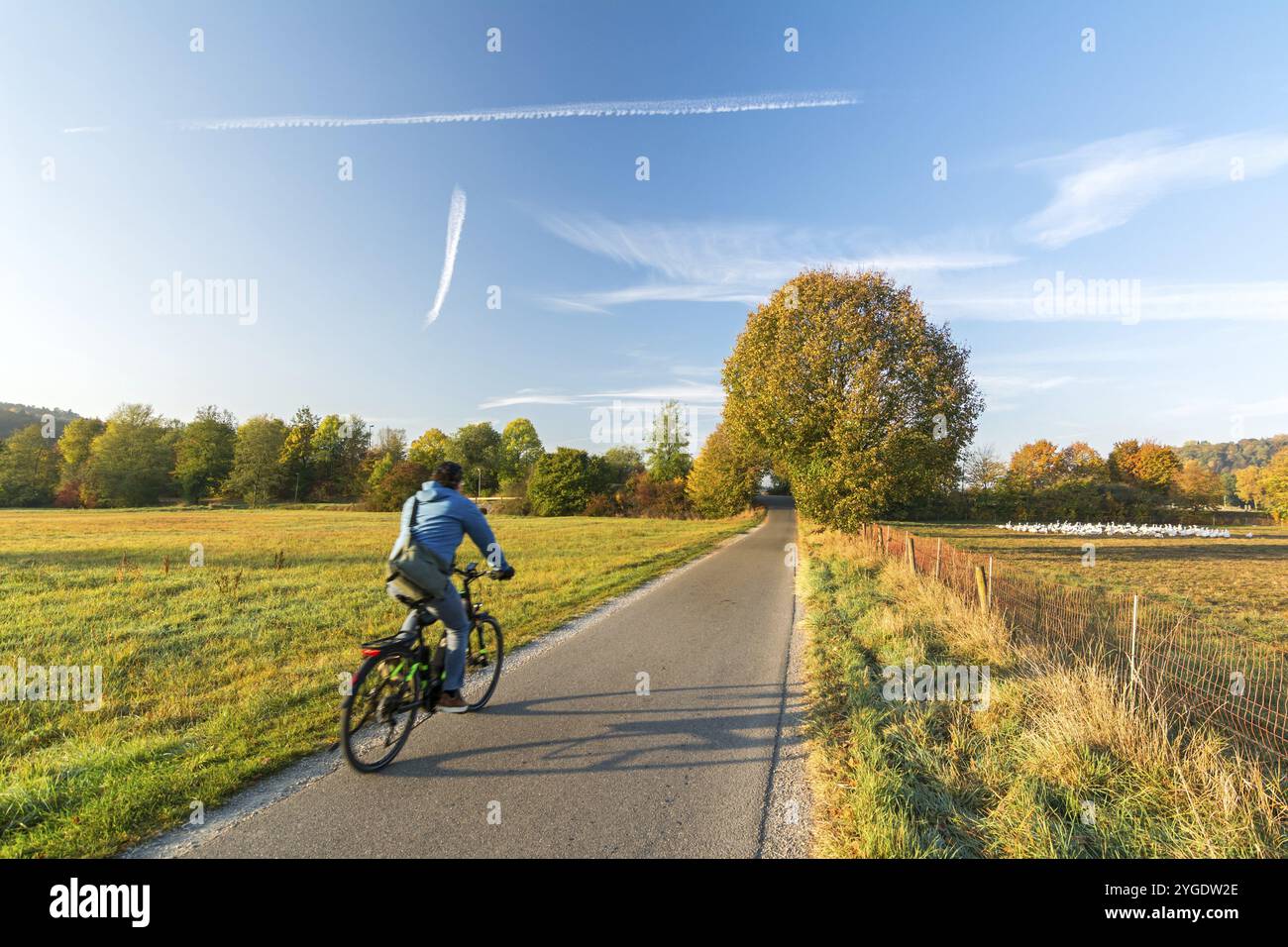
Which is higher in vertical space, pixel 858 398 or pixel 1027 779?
pixel 858 398

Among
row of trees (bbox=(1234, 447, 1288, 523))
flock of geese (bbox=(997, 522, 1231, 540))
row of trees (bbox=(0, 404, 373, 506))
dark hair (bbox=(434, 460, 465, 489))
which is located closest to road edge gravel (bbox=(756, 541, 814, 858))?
dark hair (bbox=(434, 460, 465, 489))

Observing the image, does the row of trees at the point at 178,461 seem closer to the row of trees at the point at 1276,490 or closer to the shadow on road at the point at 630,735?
→ the shadow on road at the point at 630,735

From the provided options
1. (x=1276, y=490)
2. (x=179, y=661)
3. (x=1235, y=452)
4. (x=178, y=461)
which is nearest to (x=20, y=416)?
(x=178, y=461)

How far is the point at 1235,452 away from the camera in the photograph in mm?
121562

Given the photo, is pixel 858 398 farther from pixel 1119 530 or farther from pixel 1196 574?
pixel 1119 530

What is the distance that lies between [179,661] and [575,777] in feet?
20.3

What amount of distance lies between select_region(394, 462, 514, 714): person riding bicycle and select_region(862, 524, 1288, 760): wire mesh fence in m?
5.48

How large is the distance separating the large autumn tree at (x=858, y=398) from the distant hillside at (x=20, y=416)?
146543mm

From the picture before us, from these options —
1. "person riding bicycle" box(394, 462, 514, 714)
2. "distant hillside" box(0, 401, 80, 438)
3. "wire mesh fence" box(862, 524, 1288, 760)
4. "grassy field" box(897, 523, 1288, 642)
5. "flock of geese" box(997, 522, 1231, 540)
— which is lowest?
"flock of geese" box(997, 522, 1231, 540)

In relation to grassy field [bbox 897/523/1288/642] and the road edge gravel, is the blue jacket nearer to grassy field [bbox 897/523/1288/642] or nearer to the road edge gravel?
the road edge gravel

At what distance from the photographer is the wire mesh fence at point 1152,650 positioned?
4953 mm

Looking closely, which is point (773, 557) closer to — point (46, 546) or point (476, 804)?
point (476, 804)

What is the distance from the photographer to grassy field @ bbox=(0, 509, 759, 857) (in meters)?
3.27
